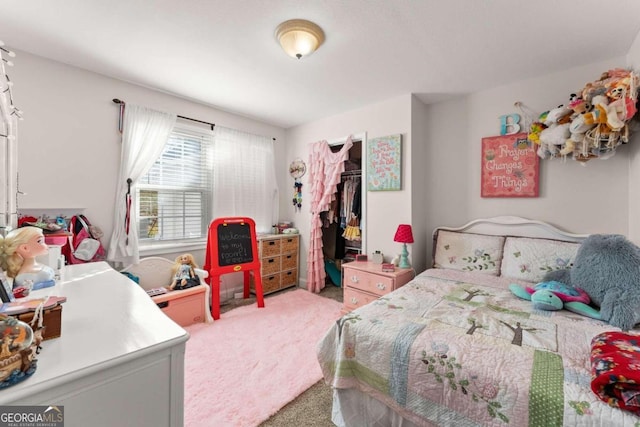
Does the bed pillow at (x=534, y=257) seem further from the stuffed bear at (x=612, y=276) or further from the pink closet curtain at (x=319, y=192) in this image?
the pink closet curtain at (x=319, y=192)

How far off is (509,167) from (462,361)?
2.13 m

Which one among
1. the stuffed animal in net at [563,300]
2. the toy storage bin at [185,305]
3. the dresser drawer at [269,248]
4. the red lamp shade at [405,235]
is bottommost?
the toy storage bin at [185,305]

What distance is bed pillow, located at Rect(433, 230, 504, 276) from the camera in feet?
7.91

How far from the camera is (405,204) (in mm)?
2838

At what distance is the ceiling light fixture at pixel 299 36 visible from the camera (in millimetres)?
1687

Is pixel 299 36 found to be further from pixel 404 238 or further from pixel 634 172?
pixel 634 172

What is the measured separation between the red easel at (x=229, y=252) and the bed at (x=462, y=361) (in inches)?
68.8

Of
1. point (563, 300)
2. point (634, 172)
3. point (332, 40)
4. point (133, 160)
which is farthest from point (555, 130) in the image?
point (133, 160)

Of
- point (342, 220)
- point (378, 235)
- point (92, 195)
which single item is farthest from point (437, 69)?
point (92, 195)

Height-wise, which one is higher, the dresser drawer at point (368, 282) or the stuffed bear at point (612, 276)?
the stuffed bear at point (612, 276)

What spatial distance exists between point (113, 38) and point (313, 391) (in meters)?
2.86

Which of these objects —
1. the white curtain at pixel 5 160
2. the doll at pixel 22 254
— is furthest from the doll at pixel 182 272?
the doll at pixel 22 254

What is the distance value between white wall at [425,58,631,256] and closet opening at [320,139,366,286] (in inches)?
35.8

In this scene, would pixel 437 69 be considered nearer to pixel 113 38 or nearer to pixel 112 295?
pixel 113 38
